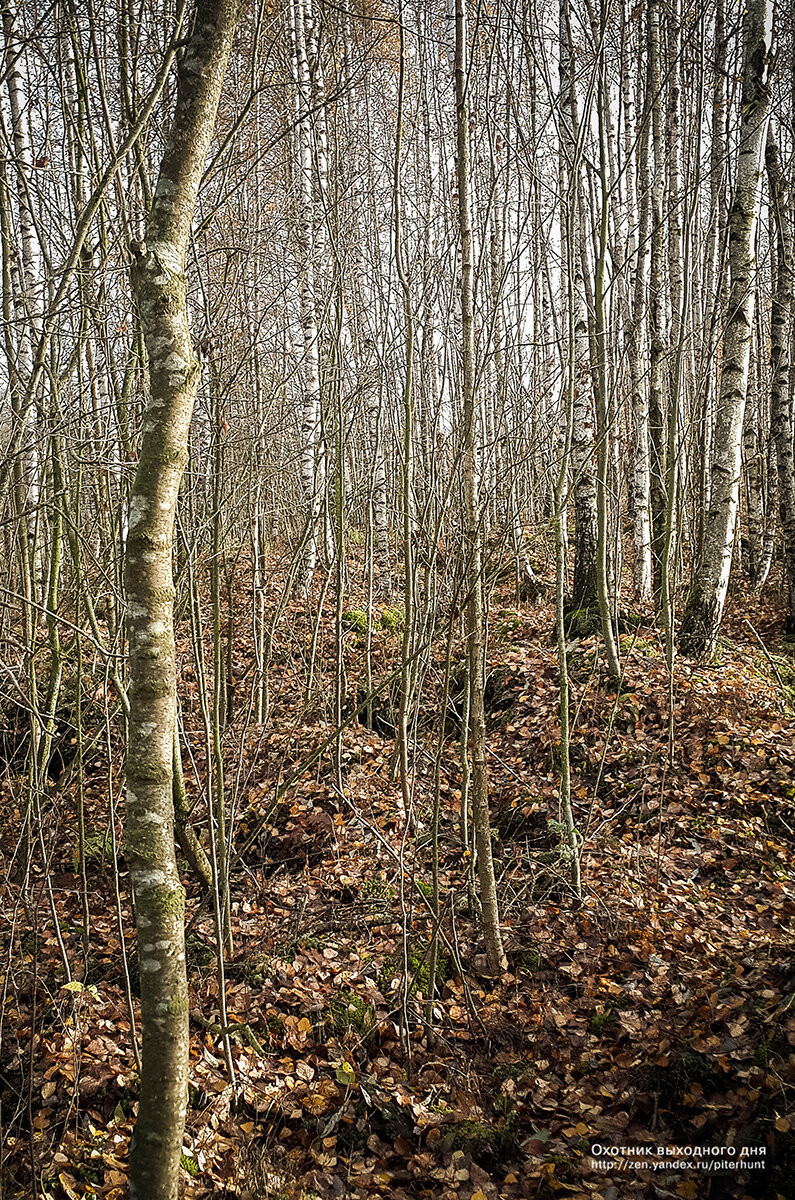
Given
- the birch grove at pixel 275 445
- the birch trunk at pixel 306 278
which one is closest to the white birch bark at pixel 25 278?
the birch grove at pixel 275 445

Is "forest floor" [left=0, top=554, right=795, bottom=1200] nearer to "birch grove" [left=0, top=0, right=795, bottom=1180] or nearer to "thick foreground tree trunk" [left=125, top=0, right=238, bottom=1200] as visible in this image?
"birch grove" [left=0, top=0, right=795, bottom=1180]

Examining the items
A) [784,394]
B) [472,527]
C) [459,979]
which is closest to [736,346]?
[784,394]

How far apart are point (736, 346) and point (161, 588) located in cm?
625

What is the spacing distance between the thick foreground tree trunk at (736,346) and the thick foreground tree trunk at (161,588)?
543cm

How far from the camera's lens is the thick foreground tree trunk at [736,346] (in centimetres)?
654

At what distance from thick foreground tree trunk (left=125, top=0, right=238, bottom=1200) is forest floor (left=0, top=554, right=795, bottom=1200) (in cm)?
88

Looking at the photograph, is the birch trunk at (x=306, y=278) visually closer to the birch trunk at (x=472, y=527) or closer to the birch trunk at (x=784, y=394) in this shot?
the birch trunk at (x=472, y=527)

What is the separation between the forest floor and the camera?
10.2ft

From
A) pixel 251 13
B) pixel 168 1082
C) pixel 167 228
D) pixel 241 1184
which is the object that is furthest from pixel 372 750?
pixel 251 13

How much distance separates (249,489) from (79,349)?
57.2 inches

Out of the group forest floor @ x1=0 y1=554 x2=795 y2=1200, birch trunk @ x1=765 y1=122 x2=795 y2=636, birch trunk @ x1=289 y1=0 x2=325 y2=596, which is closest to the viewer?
forest floor @ x1=0 y1=554 x2=795 y2=1200

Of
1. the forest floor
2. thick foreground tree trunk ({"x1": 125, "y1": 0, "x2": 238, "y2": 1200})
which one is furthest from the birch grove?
the forest floor

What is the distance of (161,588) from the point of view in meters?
2.59

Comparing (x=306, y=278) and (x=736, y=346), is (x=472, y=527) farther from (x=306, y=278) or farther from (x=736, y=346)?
(x=306, y=278)
